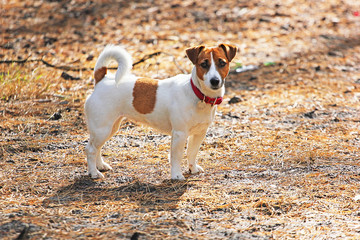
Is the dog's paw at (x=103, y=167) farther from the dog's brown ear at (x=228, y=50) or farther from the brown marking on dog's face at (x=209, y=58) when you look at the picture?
the dog's brown ear at (x=228, y=50)

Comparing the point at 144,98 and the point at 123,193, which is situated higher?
the point at 144,98

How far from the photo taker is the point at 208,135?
605 centimetres

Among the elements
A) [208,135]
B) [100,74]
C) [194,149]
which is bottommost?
[208,135]

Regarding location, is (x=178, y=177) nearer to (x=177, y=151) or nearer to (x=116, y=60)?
(x=177, y=151)

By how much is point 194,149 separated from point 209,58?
1011mm

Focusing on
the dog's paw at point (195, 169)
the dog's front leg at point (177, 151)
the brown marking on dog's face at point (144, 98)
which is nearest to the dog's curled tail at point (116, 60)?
the brown marking on dog's face at point (144, 98)

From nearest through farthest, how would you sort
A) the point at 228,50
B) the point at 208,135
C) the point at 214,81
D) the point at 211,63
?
1. the point at 214,81
2. the point at 211,63
3. the point at 228,50
4. the point at 208,135

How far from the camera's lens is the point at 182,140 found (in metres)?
4.59

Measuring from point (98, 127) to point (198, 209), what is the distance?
4.48ft

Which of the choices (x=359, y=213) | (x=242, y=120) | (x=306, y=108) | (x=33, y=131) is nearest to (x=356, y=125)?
(x=306, y=108)

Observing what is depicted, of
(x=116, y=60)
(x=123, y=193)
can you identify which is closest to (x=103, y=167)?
(x=123, y=193)

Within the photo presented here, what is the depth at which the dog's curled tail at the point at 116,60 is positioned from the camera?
4621 millimetres

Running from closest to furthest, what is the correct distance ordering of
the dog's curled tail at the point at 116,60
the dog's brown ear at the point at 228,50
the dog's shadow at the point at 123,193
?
the dog's shadow at the point at 123,193 < the dog's brown ear at the point at 228,50 < the dog's curled tail at the point at 116,60

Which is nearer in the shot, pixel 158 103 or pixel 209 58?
pixel 209 58
